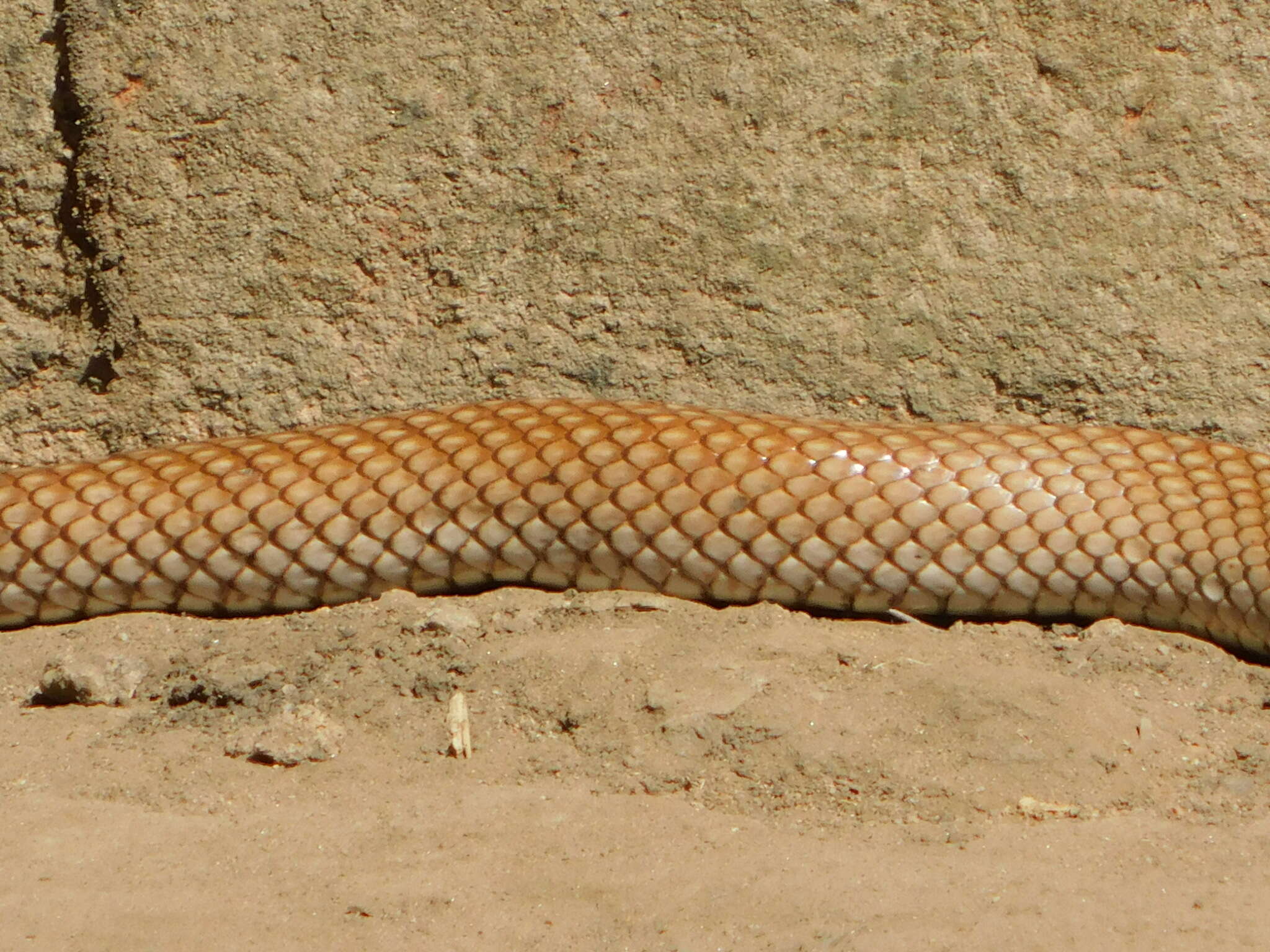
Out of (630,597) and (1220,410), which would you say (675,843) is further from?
(1220,410)

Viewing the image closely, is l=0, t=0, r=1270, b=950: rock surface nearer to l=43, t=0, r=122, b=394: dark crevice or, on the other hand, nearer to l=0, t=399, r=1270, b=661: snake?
l=43, t=0, r=122, b=394: dark crevice

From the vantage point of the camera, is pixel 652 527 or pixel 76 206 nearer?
pixel 652 527

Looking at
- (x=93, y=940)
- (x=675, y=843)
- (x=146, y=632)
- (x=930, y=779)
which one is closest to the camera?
(x=93, y=940)

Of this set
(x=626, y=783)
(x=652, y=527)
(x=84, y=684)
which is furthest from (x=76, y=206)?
(x=626, y=783)

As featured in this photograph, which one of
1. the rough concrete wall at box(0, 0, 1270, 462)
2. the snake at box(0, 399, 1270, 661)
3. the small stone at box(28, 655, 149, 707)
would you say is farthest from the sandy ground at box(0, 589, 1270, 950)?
the rough concrete wall at box(0, 0, 1270, 462)

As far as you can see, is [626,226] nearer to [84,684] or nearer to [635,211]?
[635,211]

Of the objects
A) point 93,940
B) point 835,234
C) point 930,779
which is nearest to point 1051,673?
point 930,779

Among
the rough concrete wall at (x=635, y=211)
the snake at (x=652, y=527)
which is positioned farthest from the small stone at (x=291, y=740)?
the rough concrete wall at (x=635, y=211)
